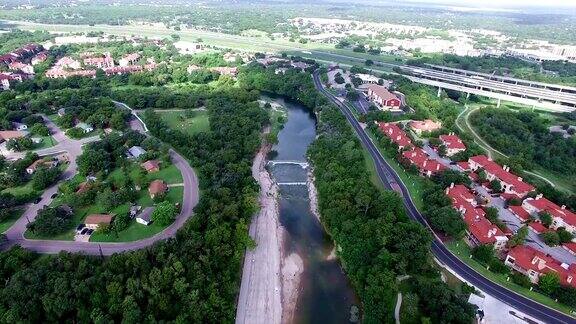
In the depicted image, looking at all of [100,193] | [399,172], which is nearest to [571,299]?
[399,172]

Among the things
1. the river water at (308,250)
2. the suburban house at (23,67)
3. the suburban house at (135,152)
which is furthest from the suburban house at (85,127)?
the suburban house at (23,67)

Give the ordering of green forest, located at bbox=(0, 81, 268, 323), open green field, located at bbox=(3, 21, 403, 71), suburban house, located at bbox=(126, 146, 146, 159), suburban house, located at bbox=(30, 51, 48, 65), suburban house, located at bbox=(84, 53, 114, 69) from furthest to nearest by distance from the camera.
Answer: open green field, located at bbox=(3, 21, 403, 71) < suburban house, located at bbox=(84, 53, 114, 69) < suburban house, located at bbox=(30, 51, 48, 65) < suburban house, located at bbox=(126, 146, 146, 159) < green forest, located at bbox=(0, 81, 268, 323)

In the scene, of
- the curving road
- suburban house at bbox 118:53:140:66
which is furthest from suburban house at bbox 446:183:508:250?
suburban house at bbox 118:53:140:66

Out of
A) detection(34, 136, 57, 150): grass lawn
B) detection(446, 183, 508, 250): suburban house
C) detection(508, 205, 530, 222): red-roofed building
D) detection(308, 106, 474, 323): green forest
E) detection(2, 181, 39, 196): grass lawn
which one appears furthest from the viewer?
detection(34, 136, 57, 150): grass lawn

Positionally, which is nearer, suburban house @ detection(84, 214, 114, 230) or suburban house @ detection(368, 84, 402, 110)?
suburban house @ detection(84, 214, 114, 230)

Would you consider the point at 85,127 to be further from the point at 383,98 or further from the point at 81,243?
the point at 383,98

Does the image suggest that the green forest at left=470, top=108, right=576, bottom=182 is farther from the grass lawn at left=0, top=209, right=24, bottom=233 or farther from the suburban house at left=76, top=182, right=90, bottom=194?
the grass lawn at left=0, top=209, right=24, bottom=233

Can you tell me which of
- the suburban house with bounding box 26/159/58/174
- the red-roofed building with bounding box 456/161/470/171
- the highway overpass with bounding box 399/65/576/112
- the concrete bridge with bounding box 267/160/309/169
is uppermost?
the highway overpass with bounding box 399/65/576/112

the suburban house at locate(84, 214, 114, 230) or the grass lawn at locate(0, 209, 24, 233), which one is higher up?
the suburban house at locate(84, 214, 114, 230)
